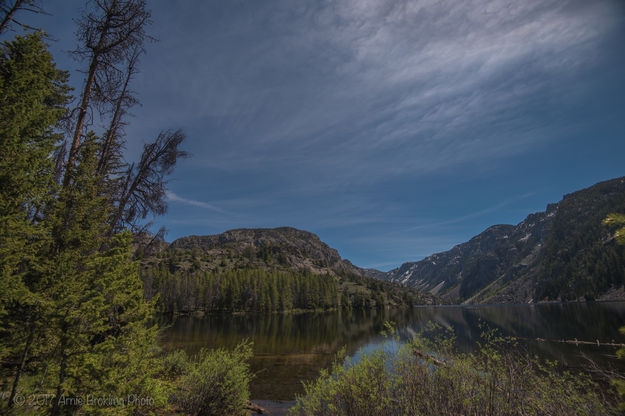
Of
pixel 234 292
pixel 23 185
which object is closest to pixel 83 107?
pixel 23 185

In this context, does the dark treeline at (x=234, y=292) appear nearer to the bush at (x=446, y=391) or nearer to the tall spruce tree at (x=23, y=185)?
the tall spruce tree at (x=23, y=185)

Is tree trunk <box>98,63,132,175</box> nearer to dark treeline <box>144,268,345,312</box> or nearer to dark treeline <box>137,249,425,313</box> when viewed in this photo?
dark treeline <box>137,249,425,313</box>

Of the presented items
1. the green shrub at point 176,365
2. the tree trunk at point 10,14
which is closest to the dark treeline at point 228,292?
the green shrub at point 176,365

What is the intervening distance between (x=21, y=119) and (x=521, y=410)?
47.9 ft

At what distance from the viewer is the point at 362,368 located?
7.55m

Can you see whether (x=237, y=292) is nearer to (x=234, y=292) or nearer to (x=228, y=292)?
(x=234, y=292)

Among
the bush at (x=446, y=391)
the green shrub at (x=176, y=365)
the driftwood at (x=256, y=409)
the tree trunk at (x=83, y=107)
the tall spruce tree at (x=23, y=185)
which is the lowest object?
the driftwood at (x=256, y=409)

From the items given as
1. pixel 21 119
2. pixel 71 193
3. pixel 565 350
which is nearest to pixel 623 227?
pixel 71 193

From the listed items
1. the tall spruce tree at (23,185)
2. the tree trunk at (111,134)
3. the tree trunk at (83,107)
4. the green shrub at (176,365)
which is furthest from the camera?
the green shrub at (176,365)

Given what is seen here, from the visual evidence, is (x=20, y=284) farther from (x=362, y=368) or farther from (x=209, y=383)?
(x=362, y=368)

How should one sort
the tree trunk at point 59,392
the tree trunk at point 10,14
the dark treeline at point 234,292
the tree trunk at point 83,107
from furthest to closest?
the dark treeline at point 234,292 → the tree trunk at point 83,107 → the tree trunk at point 10,14 → the tree trunk at point 59,392

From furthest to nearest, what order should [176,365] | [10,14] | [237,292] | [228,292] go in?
[228,292] < [237,292] < [176,365] < [10,14]

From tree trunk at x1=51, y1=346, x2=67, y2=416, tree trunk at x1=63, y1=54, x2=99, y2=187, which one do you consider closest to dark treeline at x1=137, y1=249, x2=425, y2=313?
tree trunk at x1=63, y1=54, x2=99, y2=187

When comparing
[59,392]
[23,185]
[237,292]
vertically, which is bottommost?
[59,392]
